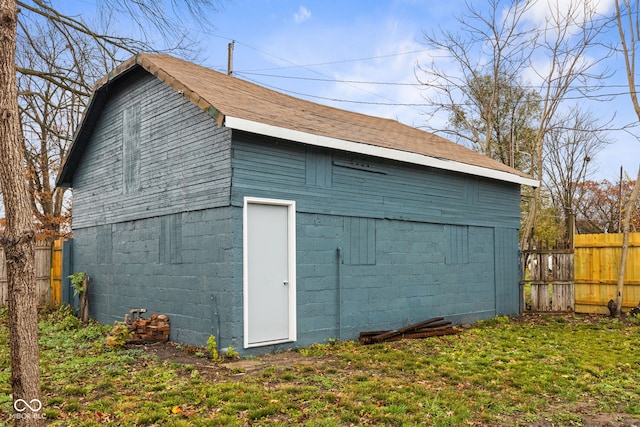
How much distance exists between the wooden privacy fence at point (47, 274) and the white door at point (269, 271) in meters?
7.57

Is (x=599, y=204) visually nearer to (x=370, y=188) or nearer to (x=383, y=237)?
(x=383, y=237)

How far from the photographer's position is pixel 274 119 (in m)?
8.34

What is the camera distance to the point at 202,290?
8.27 m

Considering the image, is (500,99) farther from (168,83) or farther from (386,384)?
(386,384)

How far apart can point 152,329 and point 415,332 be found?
4537mm

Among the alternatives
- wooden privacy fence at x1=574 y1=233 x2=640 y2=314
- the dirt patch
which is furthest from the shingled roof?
the dirt patch

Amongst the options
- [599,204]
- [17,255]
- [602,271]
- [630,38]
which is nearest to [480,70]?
[630,38]

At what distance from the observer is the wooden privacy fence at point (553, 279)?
492 inches

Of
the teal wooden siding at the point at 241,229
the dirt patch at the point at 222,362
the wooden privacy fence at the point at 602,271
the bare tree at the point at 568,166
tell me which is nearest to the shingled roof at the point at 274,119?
the teal wooden siding at the point at 241,229

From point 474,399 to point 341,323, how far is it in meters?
3.71

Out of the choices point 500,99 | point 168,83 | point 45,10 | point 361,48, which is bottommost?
point 168,83

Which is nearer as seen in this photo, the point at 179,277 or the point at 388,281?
the point at 179,277

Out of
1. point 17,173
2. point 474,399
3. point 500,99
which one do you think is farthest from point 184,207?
point 500,99

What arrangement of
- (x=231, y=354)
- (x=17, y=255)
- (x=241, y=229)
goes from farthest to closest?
(x=241, y=229) → (x=231, y=354) → (x=17, y=255)
